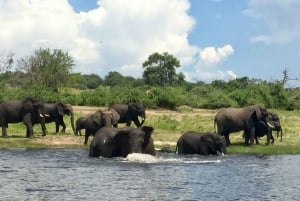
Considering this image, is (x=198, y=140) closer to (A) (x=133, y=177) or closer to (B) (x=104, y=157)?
(B) (x=104, y=157)

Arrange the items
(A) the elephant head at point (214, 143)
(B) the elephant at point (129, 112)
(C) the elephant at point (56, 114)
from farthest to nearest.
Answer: (B) the elephant at point (129, 112) < (C) the elephant at point (56, 114) < (A) the elephant head at point (214, 143)

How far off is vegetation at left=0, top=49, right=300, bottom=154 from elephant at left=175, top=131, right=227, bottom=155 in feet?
7.93

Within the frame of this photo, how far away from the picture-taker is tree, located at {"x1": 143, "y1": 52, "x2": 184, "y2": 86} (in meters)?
92.8

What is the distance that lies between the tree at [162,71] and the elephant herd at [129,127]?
5216cm

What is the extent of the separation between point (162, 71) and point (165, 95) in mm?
36614

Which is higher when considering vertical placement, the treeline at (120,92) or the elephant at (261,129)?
the treeline at (120,92)

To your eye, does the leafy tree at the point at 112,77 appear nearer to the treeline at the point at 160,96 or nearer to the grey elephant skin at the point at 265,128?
the treeline at the point at 160,96

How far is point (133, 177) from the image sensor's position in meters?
19.9

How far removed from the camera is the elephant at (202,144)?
90.4 feet

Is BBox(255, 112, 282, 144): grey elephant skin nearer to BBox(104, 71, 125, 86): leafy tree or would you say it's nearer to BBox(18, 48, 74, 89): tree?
BBox(18, 48, 74, 89): tree

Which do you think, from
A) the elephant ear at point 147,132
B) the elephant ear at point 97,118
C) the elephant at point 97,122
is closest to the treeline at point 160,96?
the elephant at point 97,122

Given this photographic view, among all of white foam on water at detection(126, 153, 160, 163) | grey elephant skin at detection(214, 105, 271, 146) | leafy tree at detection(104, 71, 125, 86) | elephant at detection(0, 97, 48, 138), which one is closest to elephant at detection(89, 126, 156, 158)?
white foam on water at detection(126, 153, 160, 163)

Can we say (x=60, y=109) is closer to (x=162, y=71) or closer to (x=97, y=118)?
(x=97, y=118)

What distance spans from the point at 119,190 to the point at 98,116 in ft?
45.4
